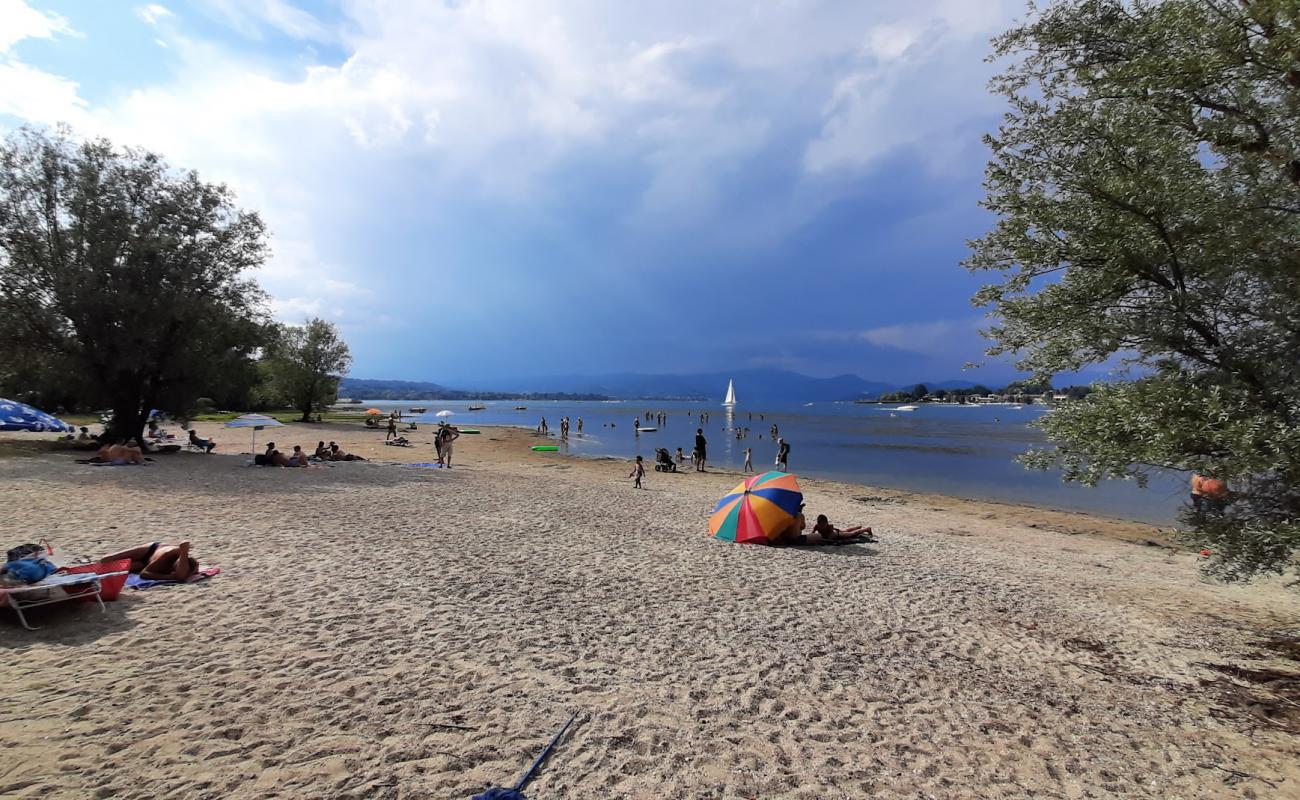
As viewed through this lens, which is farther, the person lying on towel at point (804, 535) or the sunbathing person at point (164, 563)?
the person lying on towel at point (804, 535)

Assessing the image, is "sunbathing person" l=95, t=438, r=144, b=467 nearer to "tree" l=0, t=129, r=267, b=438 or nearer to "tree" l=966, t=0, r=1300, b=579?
"tree" l=0, t=129, r=267, b=438

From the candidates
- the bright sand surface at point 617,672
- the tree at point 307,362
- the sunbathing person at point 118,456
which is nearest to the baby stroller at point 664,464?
the bright sand surface at point 617,672

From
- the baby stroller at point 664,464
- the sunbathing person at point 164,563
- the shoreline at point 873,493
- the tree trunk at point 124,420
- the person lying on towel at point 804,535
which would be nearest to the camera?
the sunbathing person at point 164,563

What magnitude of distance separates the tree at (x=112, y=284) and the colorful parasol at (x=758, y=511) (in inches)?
840

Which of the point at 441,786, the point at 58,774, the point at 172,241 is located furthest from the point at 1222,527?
the point at 172,241

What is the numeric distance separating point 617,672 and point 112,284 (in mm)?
24183

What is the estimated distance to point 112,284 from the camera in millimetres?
19391

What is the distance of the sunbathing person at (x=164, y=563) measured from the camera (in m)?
6.90

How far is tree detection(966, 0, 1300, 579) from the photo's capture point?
4.80 metres

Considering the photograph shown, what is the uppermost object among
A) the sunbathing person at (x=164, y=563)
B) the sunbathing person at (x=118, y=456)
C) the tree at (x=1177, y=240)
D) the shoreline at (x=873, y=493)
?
the tree at (x=1177, y=240)

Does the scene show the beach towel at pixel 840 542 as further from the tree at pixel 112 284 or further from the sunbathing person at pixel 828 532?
the tree at pixel 112 284

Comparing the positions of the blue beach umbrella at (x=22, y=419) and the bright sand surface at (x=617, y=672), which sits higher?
the blue beach umbrella at (x=22, y=419)

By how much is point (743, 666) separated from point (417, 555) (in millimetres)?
5750

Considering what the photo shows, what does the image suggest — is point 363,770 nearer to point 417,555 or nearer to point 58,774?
point 58,774
